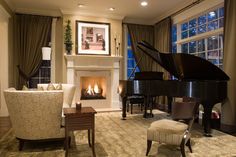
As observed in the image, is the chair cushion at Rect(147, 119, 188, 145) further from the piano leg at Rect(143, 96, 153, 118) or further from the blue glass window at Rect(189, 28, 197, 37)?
the blue glass window at Rect(189, 28, 197, 37)

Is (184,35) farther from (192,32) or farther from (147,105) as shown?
(147,105)

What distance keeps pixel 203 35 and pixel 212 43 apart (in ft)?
1.03

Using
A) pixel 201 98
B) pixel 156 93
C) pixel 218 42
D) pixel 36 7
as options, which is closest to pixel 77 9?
pixel 36 7

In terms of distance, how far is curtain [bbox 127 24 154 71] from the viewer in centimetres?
704

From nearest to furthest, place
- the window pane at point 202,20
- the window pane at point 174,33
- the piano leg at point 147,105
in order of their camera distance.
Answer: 1. the window pane at point 202,20
2. the piano leg at point 147,105
3. the window pane at point 174,33

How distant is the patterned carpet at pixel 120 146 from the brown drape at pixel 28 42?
8.64ft

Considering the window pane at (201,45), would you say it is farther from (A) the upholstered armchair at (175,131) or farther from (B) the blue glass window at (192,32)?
(A) the upholstered armchair at (175,131)

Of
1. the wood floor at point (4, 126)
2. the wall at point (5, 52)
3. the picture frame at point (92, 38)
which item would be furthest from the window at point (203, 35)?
the wood floor at point (4, 126)

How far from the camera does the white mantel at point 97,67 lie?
20.2 ft

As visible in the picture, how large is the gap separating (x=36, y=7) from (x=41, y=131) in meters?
4.36

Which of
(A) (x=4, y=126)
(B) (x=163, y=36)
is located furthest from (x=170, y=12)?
(A) (x=4, y=126)

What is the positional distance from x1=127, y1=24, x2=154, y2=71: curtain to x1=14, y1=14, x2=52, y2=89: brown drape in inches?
110

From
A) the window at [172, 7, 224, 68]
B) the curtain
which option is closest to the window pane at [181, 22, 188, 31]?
the window at [172, 7, 224, 68]

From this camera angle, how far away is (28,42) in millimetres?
6102
